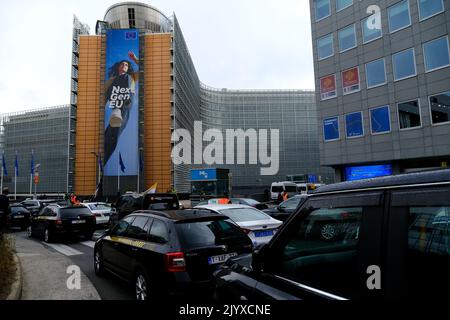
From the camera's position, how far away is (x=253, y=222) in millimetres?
7906

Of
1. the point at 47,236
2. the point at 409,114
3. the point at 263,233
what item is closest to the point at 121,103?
the point at 47,236

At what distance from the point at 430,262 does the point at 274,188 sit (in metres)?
38.1

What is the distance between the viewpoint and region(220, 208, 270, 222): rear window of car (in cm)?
812

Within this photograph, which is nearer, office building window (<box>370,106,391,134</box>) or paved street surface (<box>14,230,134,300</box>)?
paved street surface (<box>14,230,134,300</box>)

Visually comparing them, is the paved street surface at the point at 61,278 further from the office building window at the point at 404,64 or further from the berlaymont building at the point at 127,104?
the berlaymont building at the point at 127,104

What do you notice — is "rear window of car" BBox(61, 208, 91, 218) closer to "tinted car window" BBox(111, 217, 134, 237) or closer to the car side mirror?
"tinted car window" BBox(111, 217, 134, 237)

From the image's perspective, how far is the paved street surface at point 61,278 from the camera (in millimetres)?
5867

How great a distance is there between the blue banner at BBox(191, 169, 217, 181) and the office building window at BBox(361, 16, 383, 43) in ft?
60.6

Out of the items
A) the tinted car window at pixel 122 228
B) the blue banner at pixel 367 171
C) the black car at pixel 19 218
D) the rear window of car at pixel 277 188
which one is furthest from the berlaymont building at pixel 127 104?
the tinted car window at pixel 122 228

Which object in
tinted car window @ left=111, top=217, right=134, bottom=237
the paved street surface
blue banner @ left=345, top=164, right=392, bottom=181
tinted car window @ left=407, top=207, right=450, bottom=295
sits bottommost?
the paved street surface

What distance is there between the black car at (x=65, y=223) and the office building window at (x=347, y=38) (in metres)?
22.7

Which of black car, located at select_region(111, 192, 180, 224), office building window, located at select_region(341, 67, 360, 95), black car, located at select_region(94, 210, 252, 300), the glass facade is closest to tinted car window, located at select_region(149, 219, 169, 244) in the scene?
black car, located at select_region(94, 210, 252, 300)

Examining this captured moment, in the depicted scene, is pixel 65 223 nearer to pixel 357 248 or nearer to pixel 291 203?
pixel 291 203
